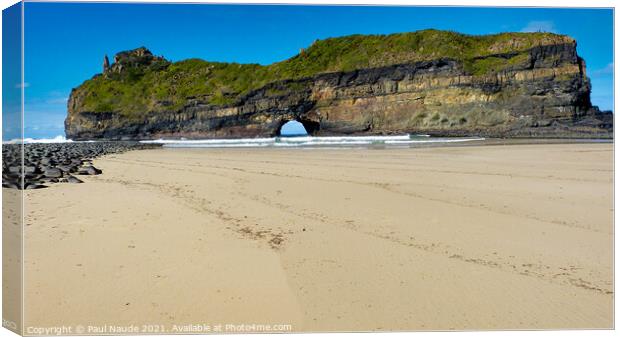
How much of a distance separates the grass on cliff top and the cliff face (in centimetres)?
16

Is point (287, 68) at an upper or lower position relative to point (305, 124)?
upper

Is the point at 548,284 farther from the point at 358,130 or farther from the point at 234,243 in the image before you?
the point at 358,130

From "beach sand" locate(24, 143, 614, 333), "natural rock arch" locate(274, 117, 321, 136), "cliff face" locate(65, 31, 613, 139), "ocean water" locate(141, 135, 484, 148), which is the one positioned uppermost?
"cliff face" locate(65, 31, 613, 139)

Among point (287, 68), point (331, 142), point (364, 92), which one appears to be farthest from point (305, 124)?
point (331, 142)

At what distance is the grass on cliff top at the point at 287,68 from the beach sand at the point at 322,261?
1726 inches

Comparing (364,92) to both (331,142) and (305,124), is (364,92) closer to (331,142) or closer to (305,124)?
(305,124)

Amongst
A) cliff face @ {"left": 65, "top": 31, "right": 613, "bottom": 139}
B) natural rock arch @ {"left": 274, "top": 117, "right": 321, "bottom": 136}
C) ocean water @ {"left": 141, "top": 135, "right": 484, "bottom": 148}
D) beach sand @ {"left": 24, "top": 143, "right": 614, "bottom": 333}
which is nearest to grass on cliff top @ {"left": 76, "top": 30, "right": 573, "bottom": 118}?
cliff face @ {"left": 65, "top": 31, "right": 613, "bottom": 139}

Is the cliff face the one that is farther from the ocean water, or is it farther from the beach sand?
the beach sand

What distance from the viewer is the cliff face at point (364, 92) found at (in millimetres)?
43531

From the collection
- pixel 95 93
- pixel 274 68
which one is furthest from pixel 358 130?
pixel 95 93

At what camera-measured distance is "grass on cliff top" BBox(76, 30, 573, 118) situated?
156 feet

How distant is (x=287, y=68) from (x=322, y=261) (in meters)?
59.3

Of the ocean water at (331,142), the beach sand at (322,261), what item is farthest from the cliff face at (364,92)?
the beach sand at (322,261)

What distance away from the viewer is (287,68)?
60.0 metres
